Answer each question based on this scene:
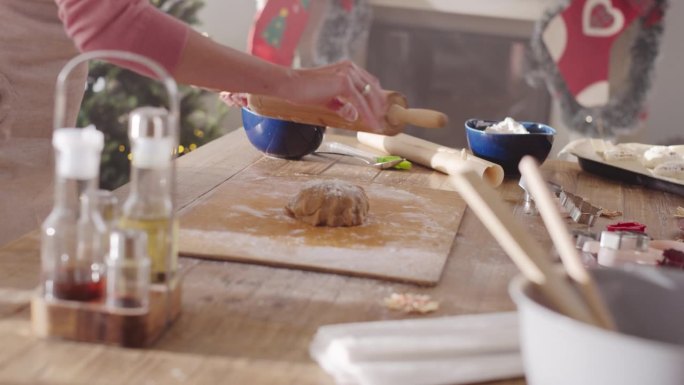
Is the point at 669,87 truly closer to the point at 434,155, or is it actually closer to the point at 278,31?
the point at 278,31

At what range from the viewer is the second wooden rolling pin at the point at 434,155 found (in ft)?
5.54

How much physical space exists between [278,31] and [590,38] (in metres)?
1.27

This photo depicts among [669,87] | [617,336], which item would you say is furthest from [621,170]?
[669,87]

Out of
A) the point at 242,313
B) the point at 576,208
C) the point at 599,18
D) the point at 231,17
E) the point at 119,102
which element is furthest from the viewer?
the point at 231,17

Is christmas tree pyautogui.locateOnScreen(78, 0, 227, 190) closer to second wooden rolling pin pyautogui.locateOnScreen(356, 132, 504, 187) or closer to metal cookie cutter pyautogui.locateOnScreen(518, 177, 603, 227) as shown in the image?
second wooden rolling pin pyautogui.locateOnScreen(356, 132, 504, 187)

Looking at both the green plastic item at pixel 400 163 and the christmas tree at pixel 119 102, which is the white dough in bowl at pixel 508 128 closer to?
the green plastic item at pixel 400 163

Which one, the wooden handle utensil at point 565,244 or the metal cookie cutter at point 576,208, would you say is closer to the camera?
the wooden handle utensil at point 565,244

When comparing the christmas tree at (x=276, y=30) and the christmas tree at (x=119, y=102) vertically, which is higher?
the christmas tree at (x=276, y=30)

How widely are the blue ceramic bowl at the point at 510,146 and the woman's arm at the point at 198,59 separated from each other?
13.9 inches

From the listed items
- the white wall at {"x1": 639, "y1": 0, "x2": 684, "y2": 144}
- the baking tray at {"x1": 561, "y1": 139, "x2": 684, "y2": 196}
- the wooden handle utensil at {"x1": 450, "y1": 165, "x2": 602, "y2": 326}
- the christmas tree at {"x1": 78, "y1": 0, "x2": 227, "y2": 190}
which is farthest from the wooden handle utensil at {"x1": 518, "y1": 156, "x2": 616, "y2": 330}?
the white wall at {"x1": 639, "y1": 0, "x2": 684, "y2": 144}

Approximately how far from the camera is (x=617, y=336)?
2.26ft

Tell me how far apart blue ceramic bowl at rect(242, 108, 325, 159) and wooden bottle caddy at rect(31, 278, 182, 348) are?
3.02ft

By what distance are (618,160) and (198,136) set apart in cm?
207

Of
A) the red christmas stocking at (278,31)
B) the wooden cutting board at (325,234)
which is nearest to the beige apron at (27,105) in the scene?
the wooden cutting board at (325,234)
